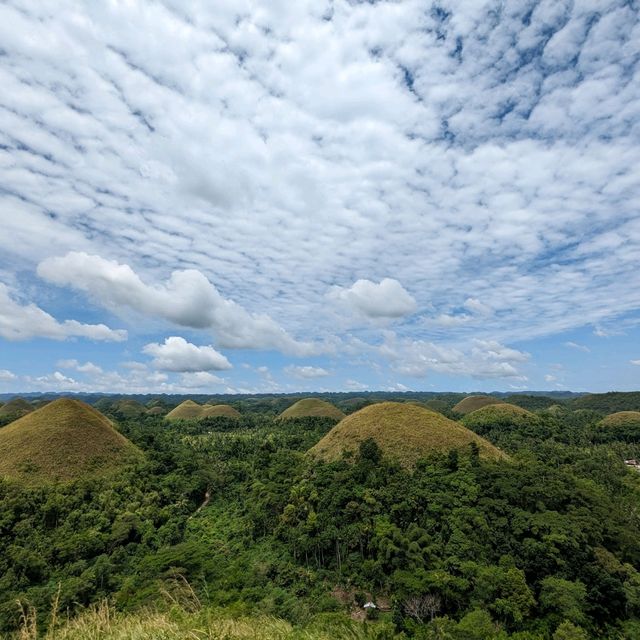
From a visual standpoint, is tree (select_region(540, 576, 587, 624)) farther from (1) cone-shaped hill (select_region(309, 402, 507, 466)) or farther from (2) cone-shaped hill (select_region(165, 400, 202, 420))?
(2) cone-shaped hill (select_region(165, 400, 202, 420))

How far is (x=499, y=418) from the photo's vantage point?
77.7 metres

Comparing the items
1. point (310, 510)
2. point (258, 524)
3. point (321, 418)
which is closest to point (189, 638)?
point (310, 510)

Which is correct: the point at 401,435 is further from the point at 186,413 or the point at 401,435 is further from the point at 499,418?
the point at 186,413

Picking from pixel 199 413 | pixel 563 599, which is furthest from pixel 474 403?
pixel 563 599

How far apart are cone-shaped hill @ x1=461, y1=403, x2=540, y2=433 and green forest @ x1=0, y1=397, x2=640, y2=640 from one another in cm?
3125

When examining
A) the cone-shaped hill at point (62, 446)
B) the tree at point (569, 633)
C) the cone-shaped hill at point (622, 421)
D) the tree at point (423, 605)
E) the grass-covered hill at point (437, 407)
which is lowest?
the tree at point (423, 605)

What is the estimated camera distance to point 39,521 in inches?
1196

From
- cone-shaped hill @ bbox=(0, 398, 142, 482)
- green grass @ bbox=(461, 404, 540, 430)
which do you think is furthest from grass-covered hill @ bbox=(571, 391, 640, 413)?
cone-shaped hill @ bbox=(0, 398, 142, 482)

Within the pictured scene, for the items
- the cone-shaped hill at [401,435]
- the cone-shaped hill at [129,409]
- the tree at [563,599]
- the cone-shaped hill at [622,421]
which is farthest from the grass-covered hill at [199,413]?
the tree at [563,599]

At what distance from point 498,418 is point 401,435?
47.3m

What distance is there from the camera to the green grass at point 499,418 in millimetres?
74500

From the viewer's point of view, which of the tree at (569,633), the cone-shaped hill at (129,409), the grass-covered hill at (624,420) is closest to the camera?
the tree at (569,633)

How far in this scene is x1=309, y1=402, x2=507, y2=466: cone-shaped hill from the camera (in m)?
37.6

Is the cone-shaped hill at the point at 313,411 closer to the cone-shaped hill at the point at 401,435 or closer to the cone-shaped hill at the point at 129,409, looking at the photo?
the cone-shaped hill at the point at 129,409
